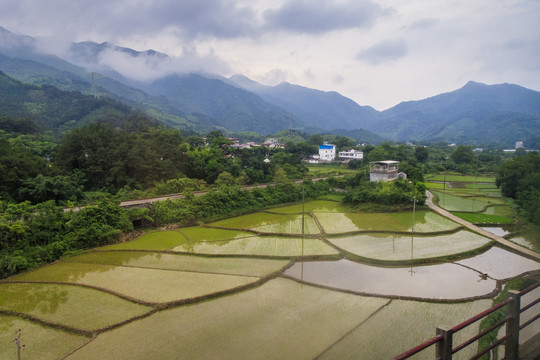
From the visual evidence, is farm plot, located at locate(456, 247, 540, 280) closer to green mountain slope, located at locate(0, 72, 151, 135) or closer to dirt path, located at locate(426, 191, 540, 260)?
dirt path, located at locate(426, 191, 540, 260)

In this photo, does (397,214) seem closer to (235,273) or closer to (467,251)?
(467,251)

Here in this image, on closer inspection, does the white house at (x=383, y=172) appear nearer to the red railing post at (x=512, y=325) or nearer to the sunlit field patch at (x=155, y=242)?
the sunlit field patch at (x=155, y=242)

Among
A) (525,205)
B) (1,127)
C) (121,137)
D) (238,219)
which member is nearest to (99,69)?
(1,127)

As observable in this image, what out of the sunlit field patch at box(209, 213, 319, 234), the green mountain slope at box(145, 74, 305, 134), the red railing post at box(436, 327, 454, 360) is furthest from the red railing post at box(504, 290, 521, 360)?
the green mountain slope at box(145, 74, 305, 134)

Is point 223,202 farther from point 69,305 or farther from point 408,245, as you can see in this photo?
point 69,305

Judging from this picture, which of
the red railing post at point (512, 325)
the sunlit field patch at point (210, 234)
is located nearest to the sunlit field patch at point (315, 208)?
the sunlit field patch at point (210, 234)

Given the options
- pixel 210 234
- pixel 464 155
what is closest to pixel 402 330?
pixel 210 234
